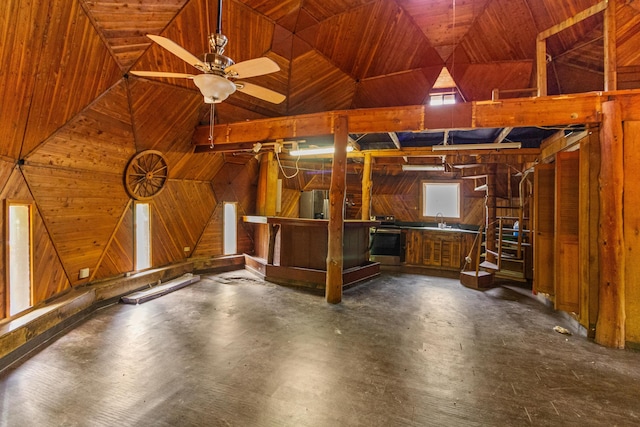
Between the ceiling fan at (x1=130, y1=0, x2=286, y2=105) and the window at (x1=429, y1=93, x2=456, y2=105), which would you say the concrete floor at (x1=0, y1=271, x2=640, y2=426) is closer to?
the ceiling fan at (x1=130, y1=0, x2=286, y2=105)

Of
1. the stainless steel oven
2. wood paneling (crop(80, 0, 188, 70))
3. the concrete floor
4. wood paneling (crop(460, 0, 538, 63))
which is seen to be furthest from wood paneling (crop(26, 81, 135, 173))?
the stainless steel oven

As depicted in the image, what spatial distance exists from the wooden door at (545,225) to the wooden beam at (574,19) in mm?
1745

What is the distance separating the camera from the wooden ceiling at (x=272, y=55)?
9.01 feet

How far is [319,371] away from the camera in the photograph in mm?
2535

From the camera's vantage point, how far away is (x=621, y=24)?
3.28m

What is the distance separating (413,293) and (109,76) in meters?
5.53

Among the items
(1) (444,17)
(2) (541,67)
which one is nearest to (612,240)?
(2) (541,67)

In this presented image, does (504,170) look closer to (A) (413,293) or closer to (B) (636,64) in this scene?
(B) (636,64)

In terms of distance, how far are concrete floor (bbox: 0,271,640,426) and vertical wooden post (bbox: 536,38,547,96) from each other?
3130 millimetres

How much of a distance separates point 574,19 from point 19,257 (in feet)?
23.9

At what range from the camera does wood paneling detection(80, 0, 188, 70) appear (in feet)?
9.32

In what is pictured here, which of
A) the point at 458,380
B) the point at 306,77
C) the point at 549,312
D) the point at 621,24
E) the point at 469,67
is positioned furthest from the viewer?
the point at 306,77

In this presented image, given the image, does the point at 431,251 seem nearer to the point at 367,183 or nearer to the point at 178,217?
the point at 367,183

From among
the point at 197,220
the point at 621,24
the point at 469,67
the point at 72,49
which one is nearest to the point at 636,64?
the point at 621,24
